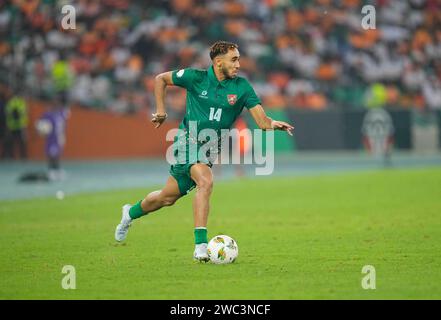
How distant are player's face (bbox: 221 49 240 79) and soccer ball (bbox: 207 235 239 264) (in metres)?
1.81

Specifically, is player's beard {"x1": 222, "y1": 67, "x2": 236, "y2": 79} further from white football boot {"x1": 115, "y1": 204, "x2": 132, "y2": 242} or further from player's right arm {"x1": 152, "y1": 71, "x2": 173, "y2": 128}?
white football boot {"x1": 115, "y1": 204, "x2": 132, "y2": 242}

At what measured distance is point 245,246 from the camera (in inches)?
504

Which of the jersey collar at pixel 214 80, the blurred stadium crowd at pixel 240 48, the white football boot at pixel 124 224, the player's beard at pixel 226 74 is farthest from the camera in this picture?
the blurred stadium crowd at pixel 240 48

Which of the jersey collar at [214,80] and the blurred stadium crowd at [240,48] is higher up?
the blurred stadium crowd at [240,48]

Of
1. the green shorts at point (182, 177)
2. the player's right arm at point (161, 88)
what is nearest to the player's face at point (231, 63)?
the player's right arm at point (161, 88)

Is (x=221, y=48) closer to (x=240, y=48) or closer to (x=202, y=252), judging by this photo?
(x=202, y=252)

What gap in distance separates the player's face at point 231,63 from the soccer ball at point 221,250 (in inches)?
71.2

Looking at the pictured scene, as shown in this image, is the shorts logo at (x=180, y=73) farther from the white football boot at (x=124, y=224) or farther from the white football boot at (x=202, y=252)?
the white football boot at (x=202, y=252)

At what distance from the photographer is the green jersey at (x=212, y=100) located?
1128 centimetres

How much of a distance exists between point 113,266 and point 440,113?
2517 cm

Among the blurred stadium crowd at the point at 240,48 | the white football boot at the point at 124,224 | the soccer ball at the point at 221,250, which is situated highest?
the blurred stadium crowd at the point at 240,48

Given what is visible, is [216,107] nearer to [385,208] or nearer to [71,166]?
[385,208]

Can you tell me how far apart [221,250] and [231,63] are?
2039 mm
